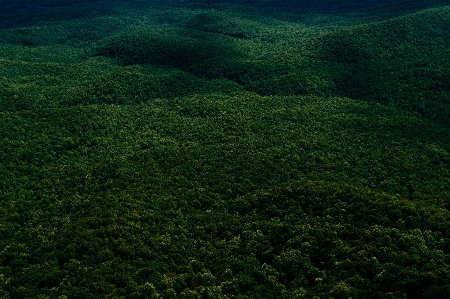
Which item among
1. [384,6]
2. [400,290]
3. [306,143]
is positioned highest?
[384,6]

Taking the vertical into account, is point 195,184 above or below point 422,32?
below

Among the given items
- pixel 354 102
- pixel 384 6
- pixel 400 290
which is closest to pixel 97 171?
pixel 400 290

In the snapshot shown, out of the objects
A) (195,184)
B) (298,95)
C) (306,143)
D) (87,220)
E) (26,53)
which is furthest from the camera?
(26,53)

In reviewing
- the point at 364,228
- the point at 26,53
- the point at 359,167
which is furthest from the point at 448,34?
the point at 26,53

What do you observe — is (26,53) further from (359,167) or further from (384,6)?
(384,6)

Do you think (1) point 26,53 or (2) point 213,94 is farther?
(1) point 26,53

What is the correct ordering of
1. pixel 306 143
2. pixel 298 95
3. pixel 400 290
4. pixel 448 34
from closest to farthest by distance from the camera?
pixel 400 290 < pixel 306 143 < pixel 298 95 < pixel 448 34
